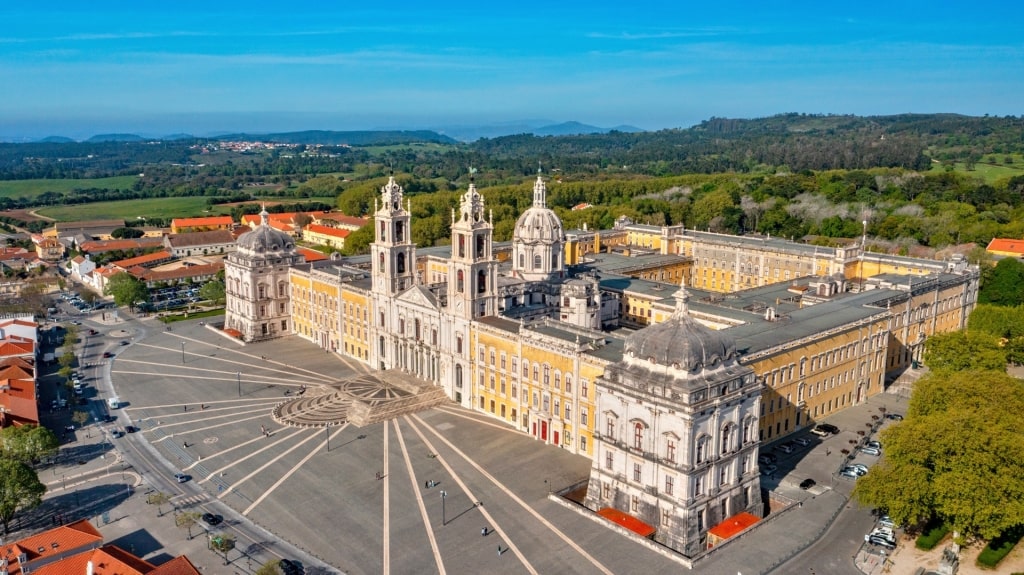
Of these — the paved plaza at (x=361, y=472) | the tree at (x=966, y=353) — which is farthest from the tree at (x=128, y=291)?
the tree at (x=966, y=353)

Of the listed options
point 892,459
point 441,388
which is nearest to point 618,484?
point 892,459

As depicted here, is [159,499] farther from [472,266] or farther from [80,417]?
[472,266]

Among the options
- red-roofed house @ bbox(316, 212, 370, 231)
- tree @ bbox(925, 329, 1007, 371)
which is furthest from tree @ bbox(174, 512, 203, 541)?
red-roofed house @ bbox(316, 212, 370, 231)

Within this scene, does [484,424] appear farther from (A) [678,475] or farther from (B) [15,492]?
(B) [15,492]

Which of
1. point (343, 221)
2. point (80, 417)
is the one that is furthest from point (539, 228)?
point (343, 221)

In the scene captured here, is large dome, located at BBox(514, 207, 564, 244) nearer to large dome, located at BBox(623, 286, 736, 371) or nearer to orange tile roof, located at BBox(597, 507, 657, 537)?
→ large dome, located at BBox(623, 286, 736, 371)

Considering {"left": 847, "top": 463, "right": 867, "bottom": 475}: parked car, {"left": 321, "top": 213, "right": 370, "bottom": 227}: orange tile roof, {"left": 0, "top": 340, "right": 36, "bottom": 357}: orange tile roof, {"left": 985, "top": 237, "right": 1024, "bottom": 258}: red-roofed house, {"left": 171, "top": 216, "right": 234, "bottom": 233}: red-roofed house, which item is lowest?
{"left": 847, "top": 463, "right": 867, "bottom": 475}: parked car

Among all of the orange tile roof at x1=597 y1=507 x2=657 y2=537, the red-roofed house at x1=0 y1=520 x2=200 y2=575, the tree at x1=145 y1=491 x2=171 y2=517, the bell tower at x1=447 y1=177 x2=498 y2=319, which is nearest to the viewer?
the red-roofed house at x1=0 y1=520 x2=200 y2=575
